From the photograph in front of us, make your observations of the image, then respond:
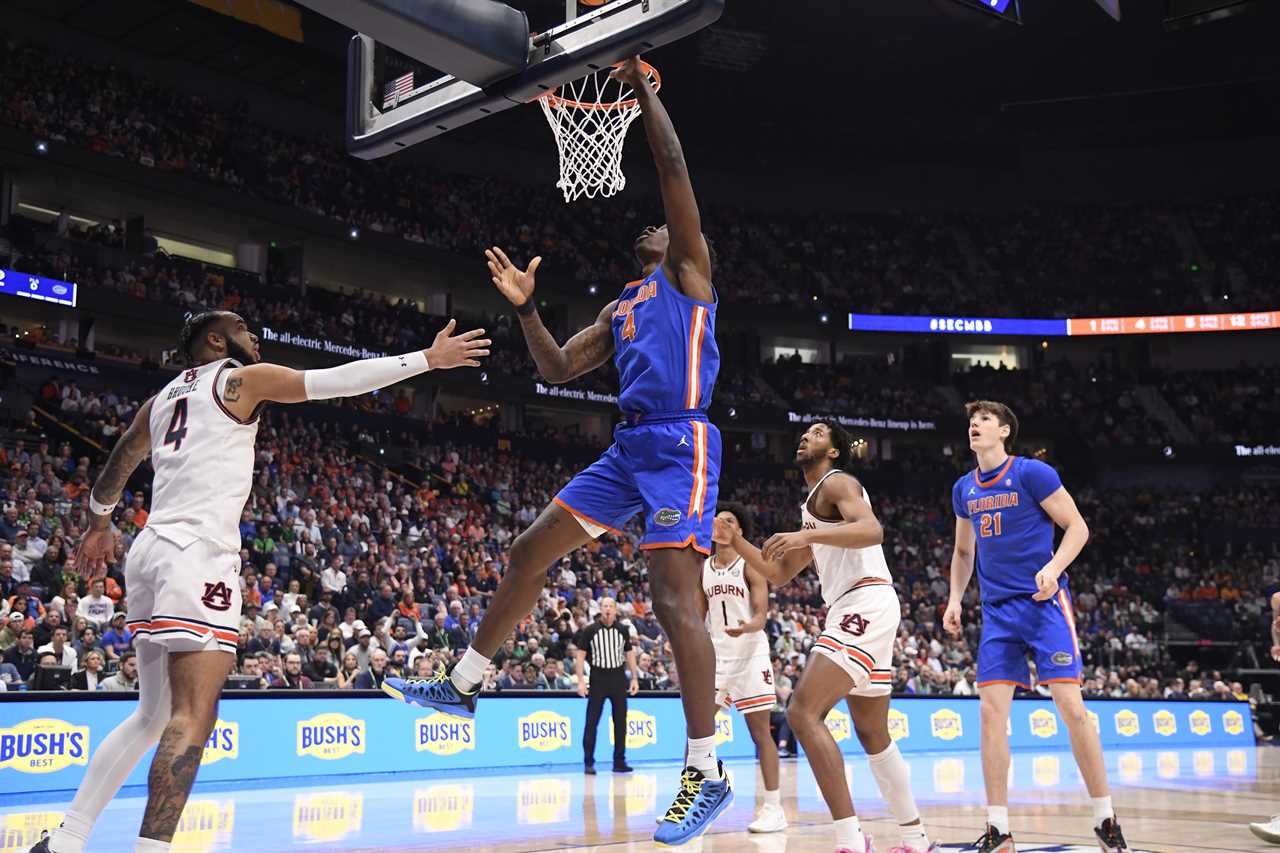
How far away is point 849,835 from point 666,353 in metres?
3.09

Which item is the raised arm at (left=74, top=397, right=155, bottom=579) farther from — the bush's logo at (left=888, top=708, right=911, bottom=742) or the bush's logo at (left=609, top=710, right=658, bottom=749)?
the bush's logo at (left=888, top=708, right=911, bottom=742)

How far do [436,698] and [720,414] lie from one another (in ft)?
98.0

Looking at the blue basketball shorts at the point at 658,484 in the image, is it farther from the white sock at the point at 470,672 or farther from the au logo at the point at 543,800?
the au logo at the point at 543,800

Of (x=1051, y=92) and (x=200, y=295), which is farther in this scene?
(x=1051, y=92)

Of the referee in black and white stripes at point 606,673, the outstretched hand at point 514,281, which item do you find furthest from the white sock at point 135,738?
the referee in black and white stripes at point 606,673

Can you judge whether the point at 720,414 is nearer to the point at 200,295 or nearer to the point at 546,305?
the point at 546,305

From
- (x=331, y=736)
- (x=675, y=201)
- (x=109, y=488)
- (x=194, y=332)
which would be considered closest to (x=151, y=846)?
(x=109, y=488)

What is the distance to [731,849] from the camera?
7422 millimetres

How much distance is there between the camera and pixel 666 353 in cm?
Result: 502

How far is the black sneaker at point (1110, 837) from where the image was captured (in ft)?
21.7

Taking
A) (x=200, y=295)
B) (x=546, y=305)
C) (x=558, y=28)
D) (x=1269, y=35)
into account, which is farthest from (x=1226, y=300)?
(x=558, y=28)

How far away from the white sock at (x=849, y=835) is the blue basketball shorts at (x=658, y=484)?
246 cm

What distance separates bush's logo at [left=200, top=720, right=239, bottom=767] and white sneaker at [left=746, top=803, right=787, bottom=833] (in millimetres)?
6102

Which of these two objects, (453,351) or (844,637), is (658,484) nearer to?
(453,351)
